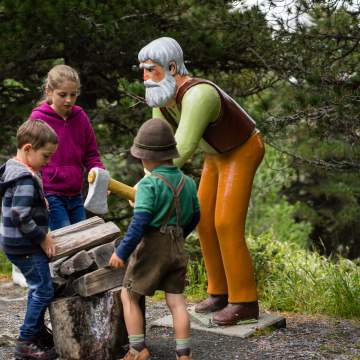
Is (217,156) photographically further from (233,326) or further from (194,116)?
(233,326)

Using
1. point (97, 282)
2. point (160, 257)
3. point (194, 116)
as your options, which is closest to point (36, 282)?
point (97, 282)

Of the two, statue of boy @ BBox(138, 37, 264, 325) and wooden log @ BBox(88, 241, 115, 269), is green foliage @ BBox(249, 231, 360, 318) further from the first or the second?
wooden log @ BBox(88, 241, 115, 269)

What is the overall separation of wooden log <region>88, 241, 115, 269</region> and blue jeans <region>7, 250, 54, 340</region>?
293 mm

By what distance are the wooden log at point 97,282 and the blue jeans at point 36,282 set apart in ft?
0.56

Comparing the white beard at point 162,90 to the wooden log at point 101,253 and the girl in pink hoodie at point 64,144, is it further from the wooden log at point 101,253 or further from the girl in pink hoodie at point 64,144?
the wooden log at point 101,253

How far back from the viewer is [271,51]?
681cm

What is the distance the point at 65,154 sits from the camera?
500 cm

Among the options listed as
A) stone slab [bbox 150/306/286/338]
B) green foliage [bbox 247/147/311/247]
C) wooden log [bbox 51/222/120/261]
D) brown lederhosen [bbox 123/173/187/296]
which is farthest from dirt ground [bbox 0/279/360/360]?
green foliage [bbox 247/147/311/247]

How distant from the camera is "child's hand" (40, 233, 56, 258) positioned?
4164mm

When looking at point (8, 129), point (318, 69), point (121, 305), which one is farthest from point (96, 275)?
point (8, 129)

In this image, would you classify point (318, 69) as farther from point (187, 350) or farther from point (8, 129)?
point (8, 129)

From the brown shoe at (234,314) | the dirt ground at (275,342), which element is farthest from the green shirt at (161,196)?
the brown shoe at (234,314)

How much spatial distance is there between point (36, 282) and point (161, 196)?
37.3 inches

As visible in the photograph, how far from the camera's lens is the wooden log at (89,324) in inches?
167
